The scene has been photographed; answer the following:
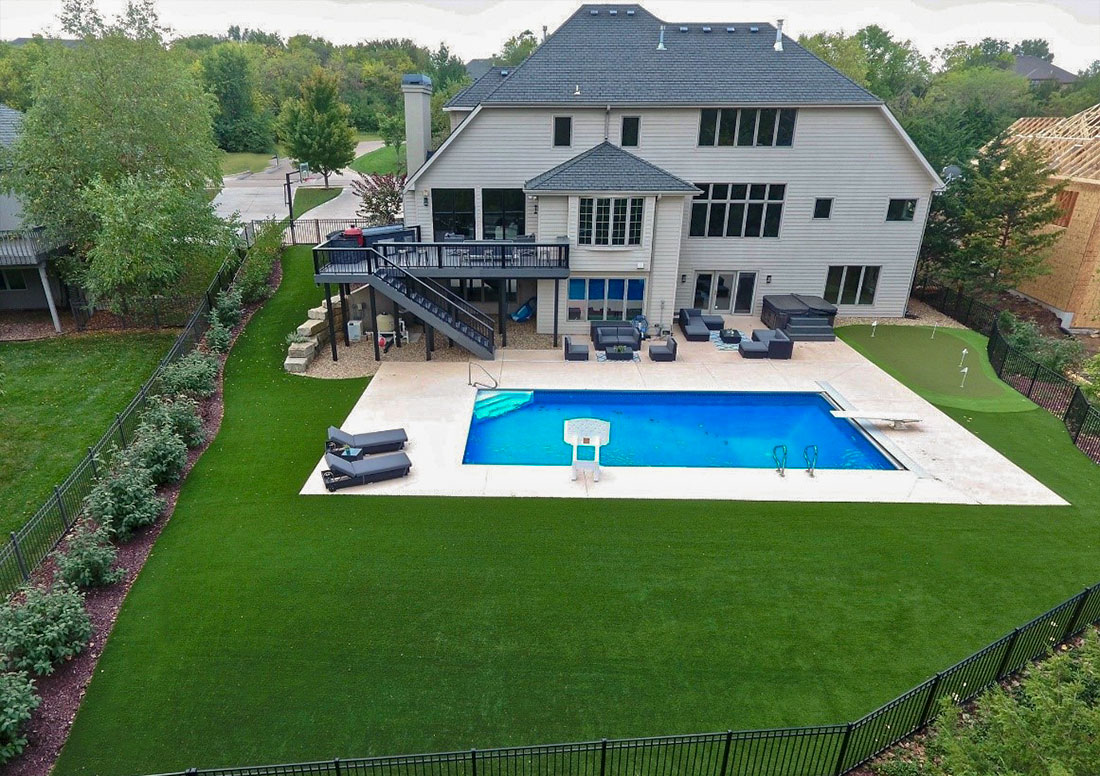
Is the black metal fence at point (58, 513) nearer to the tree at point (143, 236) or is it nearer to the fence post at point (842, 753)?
the tree at point (143, 236)

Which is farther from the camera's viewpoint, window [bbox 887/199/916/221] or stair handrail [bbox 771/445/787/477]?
window [bbox 887/199/916/221]

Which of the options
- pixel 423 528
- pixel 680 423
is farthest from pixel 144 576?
pixel 680 423

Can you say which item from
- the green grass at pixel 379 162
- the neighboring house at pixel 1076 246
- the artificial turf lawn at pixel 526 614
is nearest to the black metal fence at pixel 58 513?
the artificial turf lawn at pixel 526 614

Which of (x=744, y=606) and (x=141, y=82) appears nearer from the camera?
(x=744, y=606)

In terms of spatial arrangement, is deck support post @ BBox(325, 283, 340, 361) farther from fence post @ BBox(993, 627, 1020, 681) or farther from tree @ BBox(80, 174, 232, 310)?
fence post @ BBox(993, 627, 1020, 681)

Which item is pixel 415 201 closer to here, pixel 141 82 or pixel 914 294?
pixel 141 82

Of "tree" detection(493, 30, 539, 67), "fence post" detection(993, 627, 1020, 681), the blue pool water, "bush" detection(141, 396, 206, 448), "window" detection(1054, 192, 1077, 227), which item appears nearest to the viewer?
"fence post" detection(993, 627, 1020, 681)

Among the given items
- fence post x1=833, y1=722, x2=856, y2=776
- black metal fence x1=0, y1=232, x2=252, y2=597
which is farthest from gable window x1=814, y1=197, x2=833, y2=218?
black metal fence x1=0, y1=232, x2=252, y2=597

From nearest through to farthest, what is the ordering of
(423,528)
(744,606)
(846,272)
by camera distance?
1. (744,606)
2. (423,528)
3. (846,272)
